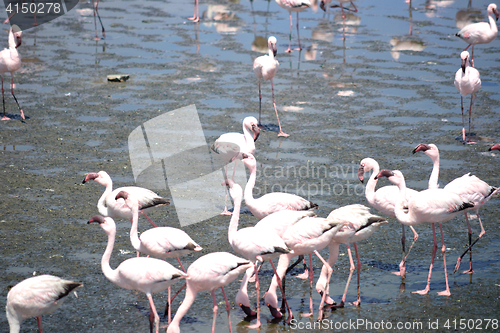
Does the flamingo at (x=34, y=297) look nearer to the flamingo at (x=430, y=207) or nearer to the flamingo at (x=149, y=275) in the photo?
the flamingo at (x=149, y=275)

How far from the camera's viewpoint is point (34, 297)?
14.1ft

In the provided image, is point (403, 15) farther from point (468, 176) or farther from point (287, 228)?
point (287, 228)

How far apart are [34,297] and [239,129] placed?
5903 millimetres

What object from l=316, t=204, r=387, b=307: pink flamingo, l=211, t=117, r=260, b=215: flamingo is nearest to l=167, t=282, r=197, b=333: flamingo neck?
l=316, t=204, r=387, b=307: pink flamingo

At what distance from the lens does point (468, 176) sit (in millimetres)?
5930

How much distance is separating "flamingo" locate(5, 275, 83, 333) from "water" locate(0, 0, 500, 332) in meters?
0.48

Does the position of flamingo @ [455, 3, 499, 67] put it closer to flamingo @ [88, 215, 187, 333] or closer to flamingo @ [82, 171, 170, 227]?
flamingo @ [82, 171, 170, 227]

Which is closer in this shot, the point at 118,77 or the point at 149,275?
the point at 149,275

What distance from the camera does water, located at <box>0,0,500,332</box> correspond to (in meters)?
5.30

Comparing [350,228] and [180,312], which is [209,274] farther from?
[350,228]

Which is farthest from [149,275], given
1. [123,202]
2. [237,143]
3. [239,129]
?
[239,129]

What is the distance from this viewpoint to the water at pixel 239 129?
5.30m

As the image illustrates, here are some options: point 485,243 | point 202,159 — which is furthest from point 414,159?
point 202,159

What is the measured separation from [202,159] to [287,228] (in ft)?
12.9
